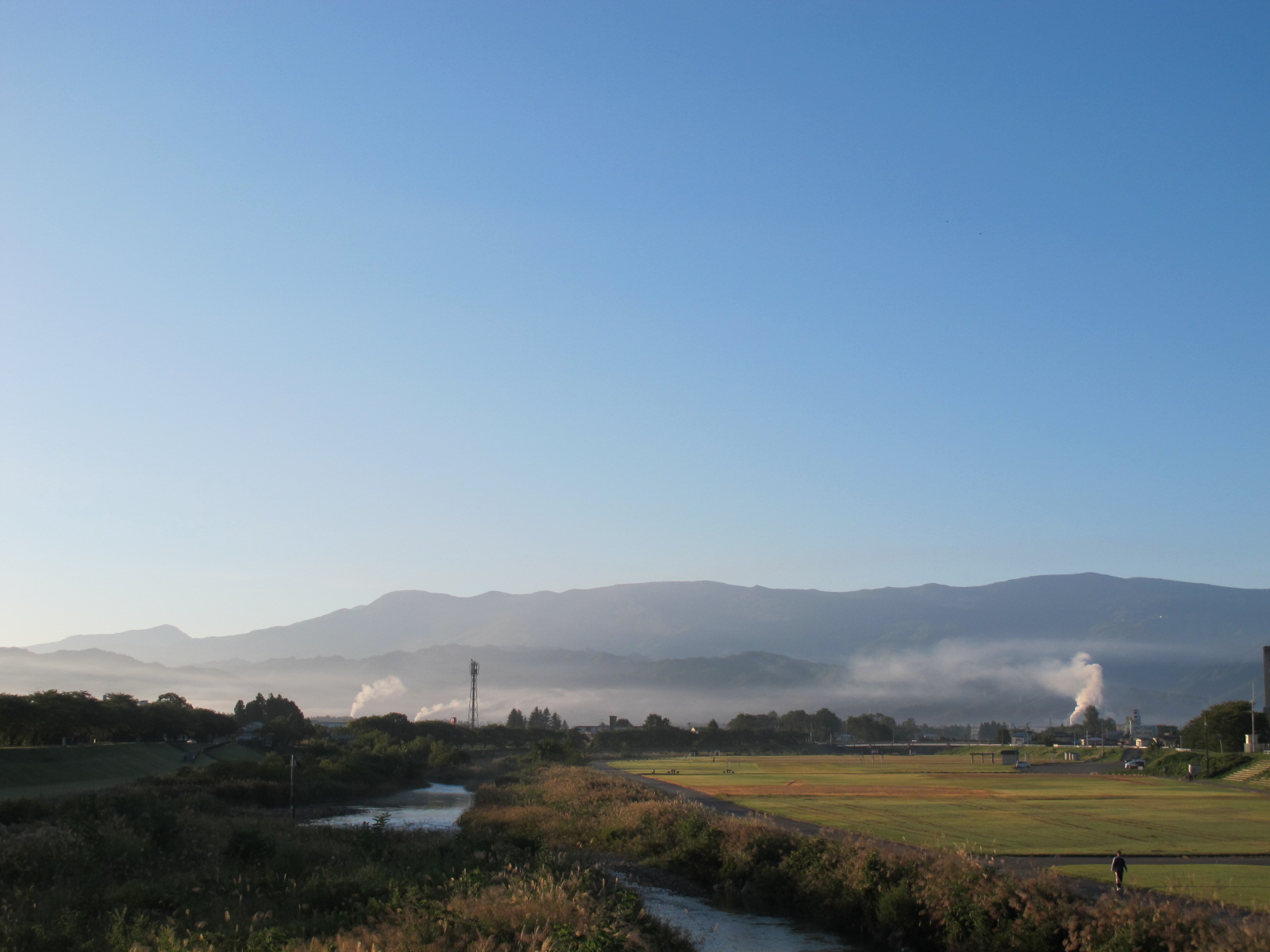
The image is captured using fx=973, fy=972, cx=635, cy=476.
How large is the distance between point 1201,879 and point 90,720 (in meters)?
119

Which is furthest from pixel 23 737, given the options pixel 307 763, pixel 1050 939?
pixel 1050 939


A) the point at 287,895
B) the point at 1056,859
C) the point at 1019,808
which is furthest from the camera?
the point at 1019,808

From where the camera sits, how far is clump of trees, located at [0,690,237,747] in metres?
104

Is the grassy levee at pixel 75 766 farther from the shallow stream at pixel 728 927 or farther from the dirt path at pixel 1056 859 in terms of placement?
the dirt path at pixel 1056 859

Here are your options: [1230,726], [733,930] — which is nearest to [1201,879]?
[733,930]

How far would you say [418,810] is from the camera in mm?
86375

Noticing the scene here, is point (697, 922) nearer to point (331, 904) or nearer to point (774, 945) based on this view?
point (774, 945)

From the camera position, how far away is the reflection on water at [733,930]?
98.0ft

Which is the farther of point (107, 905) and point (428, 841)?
point (428, 841)

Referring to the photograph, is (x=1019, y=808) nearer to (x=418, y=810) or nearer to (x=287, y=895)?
(x=418, y=810)

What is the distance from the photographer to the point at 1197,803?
68375 mm

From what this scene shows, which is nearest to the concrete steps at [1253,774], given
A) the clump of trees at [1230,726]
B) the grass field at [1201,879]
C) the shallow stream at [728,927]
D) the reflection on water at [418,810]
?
the clump of trees at [1230,726]

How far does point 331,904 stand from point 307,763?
90141 mm

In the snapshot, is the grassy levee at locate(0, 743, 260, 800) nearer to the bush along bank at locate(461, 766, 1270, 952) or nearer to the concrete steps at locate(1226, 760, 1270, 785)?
the bush along bank at locate(461, 766, 1270, 952)
